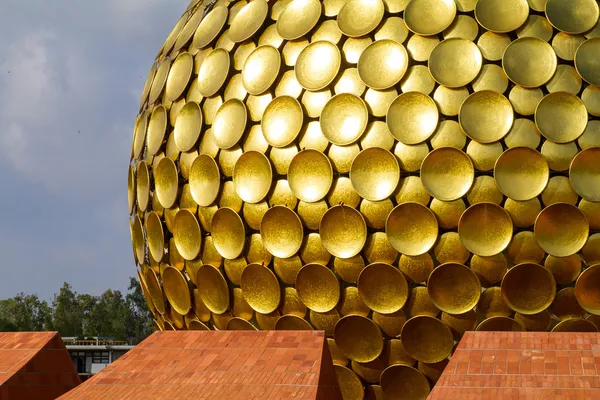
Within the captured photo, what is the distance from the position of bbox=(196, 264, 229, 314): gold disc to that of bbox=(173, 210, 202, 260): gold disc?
291 millimetres

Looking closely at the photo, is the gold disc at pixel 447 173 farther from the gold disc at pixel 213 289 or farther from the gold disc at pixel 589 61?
the gold disc at pixel 213 289

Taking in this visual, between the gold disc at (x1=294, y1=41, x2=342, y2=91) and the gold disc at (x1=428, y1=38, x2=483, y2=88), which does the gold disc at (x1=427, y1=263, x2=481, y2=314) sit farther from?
the gold disc at (x1=294, y1=41, x2=342, y2=91)

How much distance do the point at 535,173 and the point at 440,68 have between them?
65.7 inches

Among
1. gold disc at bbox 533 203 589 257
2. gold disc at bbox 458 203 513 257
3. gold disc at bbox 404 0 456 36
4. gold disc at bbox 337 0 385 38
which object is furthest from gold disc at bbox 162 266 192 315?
gold disc at bbox 533 203 589 257

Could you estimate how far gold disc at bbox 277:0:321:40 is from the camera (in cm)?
1238

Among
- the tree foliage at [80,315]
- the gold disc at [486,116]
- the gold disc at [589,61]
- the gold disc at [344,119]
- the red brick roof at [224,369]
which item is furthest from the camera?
the tree foliage at [80,315]

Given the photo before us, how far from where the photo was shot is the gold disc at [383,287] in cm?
1126

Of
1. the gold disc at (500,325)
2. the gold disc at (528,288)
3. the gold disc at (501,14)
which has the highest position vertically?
the gold disc at (501,14)

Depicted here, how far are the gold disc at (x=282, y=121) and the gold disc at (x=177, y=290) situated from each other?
98.2 inches

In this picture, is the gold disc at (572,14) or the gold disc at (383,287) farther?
the gold disc at (572,14)

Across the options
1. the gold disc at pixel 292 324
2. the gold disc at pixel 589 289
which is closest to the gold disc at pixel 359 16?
the gold disc at pixel 292 324

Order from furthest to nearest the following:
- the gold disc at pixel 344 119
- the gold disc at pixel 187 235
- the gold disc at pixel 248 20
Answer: the gold disc at pixel 248 20, the gold disc at pixel 187 235, the gold disc at pixel 344 119

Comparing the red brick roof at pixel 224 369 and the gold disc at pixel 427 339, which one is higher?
the red brick roof at pixel 224 369

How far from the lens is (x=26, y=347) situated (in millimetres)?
12969
